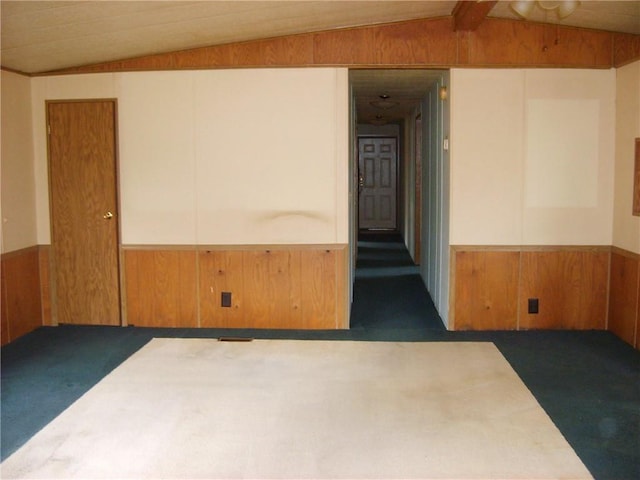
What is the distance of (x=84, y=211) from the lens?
530 cm

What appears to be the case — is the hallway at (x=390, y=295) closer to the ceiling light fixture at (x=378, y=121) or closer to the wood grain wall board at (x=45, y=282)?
the ceiling light fixture at (x=378, y=121)

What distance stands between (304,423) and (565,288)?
2980 millimetres

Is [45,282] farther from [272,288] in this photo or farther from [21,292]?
[272,288]

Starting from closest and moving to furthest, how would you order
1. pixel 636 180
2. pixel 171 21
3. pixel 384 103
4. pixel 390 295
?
1. pixel 171 21
2. pixel 636 180
3. pixel 390 295
4. pixel 384 103

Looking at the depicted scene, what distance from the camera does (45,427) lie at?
317 cm

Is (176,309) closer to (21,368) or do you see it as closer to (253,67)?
(21,368)

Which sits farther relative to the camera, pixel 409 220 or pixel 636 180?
pixel 409 220

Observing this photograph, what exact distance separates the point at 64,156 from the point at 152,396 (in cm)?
269

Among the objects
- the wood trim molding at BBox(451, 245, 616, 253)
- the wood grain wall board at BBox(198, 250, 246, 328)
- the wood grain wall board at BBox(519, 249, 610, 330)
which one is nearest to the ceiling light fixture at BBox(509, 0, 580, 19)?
the wood trim molding at BBox(451, 245, 616, 253)

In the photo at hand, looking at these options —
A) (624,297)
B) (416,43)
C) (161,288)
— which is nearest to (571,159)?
(624,297)

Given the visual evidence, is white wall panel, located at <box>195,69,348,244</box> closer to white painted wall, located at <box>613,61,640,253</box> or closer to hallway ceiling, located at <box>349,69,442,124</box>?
hallway ceiling, located at <box>349,69,442,124</box>

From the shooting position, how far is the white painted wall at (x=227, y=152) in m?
5.10

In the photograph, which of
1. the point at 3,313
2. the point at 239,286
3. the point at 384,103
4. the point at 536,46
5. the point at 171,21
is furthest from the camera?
the point at 384,103

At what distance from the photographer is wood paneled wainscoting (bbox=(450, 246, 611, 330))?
5.11 m
